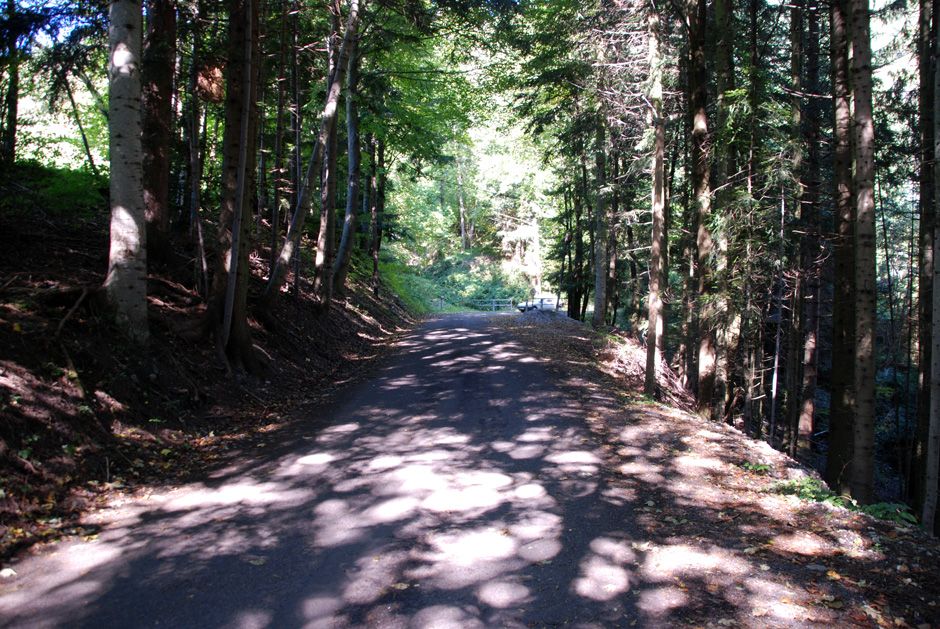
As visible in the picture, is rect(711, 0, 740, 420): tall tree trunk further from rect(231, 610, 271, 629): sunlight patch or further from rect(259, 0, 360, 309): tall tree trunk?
rect(231, 610, 271, 629): sunlight patch

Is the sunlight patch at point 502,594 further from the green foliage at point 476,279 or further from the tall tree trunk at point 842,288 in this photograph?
the green foliage at point 476,279

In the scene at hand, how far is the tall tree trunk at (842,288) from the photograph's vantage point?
A: 8078 millimetres

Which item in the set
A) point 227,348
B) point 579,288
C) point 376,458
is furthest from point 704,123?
point 579,288

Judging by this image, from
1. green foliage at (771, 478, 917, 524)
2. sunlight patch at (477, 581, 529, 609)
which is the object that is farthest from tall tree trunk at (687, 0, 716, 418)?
sunlight patch at (477, 581, 529, 609)

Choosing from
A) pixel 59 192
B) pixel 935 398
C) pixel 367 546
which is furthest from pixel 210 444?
pixel 935 398

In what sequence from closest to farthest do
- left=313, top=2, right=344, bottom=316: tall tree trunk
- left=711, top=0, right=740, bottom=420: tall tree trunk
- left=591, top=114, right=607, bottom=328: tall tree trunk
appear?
left=711, top=0, right=740, bottom=420: tall tree trunk → left=313, top=2, right=344, bottom=316: tall tree trunk → left=591, top=114, right=607, bottom=328: tall tree trunk

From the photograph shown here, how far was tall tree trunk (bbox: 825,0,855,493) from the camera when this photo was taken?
8.08 metres

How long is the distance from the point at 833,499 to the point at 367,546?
4329 mm

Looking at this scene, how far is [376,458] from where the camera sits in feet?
21.0

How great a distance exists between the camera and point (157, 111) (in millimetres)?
9914

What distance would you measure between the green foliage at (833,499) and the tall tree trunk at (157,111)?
1057 cm

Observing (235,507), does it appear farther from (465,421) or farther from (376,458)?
(465,421)

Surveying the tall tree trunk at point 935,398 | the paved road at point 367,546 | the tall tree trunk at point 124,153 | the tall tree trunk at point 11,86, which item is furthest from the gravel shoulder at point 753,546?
the tall tree trunk at point 11,86

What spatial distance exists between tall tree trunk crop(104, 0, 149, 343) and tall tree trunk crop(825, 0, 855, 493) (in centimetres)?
994
